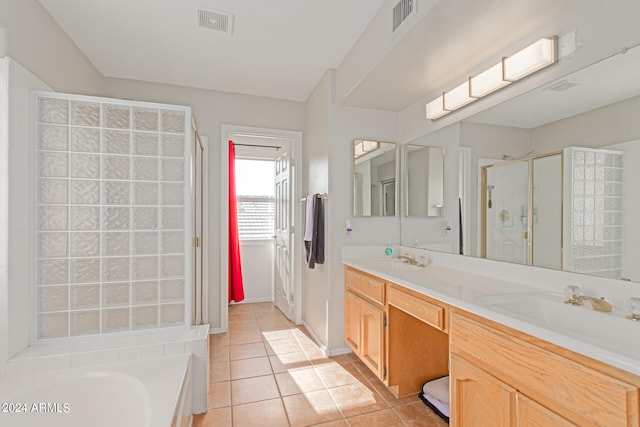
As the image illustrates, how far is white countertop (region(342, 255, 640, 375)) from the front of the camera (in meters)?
0.85

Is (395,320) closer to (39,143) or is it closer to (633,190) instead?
(633,190)

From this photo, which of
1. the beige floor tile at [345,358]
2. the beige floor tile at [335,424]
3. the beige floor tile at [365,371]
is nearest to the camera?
the beige floor tile at [335,424]

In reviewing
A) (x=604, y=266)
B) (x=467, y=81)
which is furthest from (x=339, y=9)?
(x=604, y=266)

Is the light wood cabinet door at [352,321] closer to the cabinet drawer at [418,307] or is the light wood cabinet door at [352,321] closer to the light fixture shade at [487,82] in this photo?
the cabinet drawer at [418,307]

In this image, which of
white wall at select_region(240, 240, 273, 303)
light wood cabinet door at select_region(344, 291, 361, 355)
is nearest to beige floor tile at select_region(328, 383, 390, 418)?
light wood cabinet door at select_region(344, 291, 361, 355)

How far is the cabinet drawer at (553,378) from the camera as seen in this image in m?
0.81

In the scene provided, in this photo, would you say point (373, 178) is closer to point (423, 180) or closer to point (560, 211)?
point (423, 180)

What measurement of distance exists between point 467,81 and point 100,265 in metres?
2.51

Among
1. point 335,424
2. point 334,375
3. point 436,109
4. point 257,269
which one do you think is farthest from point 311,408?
point 257,269

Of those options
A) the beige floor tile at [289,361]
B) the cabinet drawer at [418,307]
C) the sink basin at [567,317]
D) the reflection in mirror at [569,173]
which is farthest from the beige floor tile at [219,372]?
the reflection in mirror at [569,173]

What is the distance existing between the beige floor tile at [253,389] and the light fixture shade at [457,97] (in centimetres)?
224

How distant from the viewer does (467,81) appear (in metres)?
1.94

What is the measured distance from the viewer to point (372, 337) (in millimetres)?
2156

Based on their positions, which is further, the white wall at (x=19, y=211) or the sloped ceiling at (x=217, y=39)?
the sloped ceiling at (x=217, y=39)
